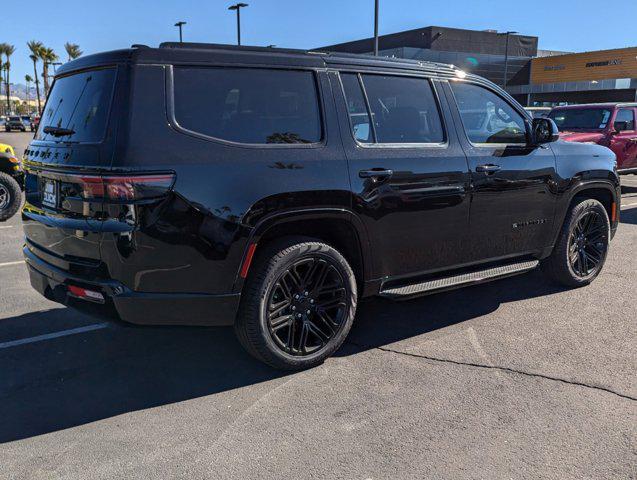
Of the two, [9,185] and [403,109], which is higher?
[403,109]

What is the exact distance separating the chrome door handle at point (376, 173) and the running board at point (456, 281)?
814 mm

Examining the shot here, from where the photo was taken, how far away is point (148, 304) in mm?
3113

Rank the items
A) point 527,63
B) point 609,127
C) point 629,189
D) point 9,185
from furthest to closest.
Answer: point 527,63
point 629,189
point 609,127
point 9,185

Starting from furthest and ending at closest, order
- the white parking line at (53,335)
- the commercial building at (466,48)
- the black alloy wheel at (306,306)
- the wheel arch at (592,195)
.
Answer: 1. the commercial building at (466,48)
2. the wheel arch at (592,195)
3. the white parking line at (53,335)
4. the black alloy wheel at (306,306)

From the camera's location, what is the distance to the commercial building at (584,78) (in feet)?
128

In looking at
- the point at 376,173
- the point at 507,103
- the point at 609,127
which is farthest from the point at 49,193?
the point at 609,127

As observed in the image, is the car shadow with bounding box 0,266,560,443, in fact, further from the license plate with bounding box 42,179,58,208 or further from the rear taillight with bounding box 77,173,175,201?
the license plate with bounding box 42,179,58,208

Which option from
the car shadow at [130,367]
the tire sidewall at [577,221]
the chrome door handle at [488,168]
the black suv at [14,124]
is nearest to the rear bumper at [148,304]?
the car shadow at [130,367]

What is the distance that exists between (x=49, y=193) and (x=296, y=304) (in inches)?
64.9

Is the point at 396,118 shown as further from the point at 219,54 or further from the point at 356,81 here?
the point at 219,54

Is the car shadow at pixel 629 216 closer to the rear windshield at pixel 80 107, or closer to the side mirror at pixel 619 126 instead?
the side mirror at pixel 619 126

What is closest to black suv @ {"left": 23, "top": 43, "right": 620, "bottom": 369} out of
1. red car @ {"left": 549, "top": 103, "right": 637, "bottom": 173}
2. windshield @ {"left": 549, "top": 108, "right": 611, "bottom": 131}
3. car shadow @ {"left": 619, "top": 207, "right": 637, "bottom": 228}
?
car shadow @ {"left": 619, "top": 207, "right": 637, "bottom": 228}

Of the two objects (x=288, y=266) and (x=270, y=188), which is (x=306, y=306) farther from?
(x=270, y=188)

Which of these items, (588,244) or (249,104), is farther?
(588,244)
